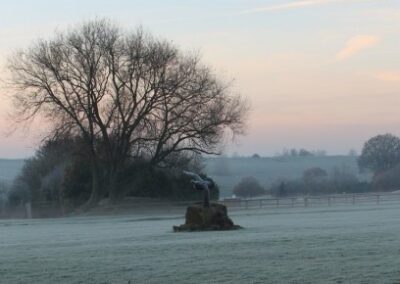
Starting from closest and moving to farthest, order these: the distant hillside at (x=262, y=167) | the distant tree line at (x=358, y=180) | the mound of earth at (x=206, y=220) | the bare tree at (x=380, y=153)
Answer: the mound of earth at (x=206, y=220), the distant tree line at (x=358, y=180), the bare tree at (x=380, y=153), the distant hillside at (x=262, y=167)

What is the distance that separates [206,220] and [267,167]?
5101 inches

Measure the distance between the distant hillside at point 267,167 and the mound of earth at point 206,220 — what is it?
288 ft

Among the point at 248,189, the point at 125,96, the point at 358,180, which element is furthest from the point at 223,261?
the point at 358,180

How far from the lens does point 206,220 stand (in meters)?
33.2

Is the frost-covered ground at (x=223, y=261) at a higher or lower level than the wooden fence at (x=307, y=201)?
lower

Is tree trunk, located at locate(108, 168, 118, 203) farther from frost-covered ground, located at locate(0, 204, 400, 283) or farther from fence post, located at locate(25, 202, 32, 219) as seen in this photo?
frost-covered ground, located at locate(0, 204, 400, 283)

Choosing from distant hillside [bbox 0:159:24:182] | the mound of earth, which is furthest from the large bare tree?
distant hillside [bbox 0:159:24:182]

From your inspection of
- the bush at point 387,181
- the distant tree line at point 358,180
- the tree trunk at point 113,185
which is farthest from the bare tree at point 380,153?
the tree trunk at point 113,185

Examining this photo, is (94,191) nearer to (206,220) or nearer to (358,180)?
(206,220)

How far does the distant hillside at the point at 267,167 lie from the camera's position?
457 ft

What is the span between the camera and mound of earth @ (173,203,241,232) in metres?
33.0

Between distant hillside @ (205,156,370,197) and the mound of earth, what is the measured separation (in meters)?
87.8

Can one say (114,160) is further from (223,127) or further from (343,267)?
(343,267)

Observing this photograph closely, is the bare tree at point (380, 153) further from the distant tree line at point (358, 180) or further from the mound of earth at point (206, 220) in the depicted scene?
the mound of earth at point (206, 220)
